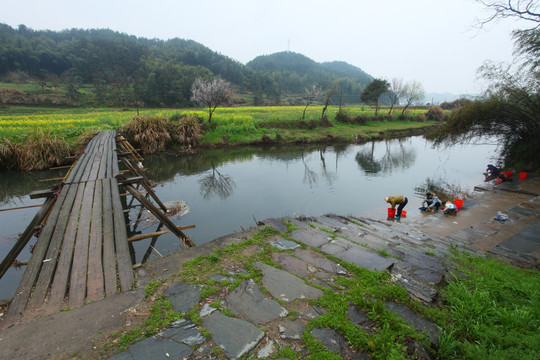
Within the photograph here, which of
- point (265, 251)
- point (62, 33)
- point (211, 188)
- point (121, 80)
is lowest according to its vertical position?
point (211, 188)

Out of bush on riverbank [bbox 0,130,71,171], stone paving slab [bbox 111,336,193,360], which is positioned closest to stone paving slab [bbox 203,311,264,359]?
stone paving slab [bbox 111,336,193,360]

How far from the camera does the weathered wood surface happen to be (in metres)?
3.01

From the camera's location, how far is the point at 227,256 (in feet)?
13.3

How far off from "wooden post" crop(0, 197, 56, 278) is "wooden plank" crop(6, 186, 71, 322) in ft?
1.17

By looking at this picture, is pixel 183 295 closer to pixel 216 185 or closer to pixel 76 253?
pixel 76 253

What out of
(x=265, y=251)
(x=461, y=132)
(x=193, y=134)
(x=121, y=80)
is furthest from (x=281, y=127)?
(x=121, y=80)

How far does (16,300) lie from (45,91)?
5982cm

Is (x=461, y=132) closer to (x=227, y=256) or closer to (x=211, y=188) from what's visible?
(x=211, y=188)

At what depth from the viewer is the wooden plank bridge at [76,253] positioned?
302 cm

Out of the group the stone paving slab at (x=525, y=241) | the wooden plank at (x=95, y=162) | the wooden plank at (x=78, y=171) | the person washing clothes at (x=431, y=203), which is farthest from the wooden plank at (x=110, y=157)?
the stone paving slab at (x=525, y=241)

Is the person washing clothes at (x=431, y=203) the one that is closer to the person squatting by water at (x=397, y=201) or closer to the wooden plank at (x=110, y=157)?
the person squatting by water at (x=397, y=201)

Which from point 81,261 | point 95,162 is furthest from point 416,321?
point 95,162

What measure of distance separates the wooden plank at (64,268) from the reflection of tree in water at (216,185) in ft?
18.3

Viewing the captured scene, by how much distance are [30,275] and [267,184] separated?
30.1 feet
